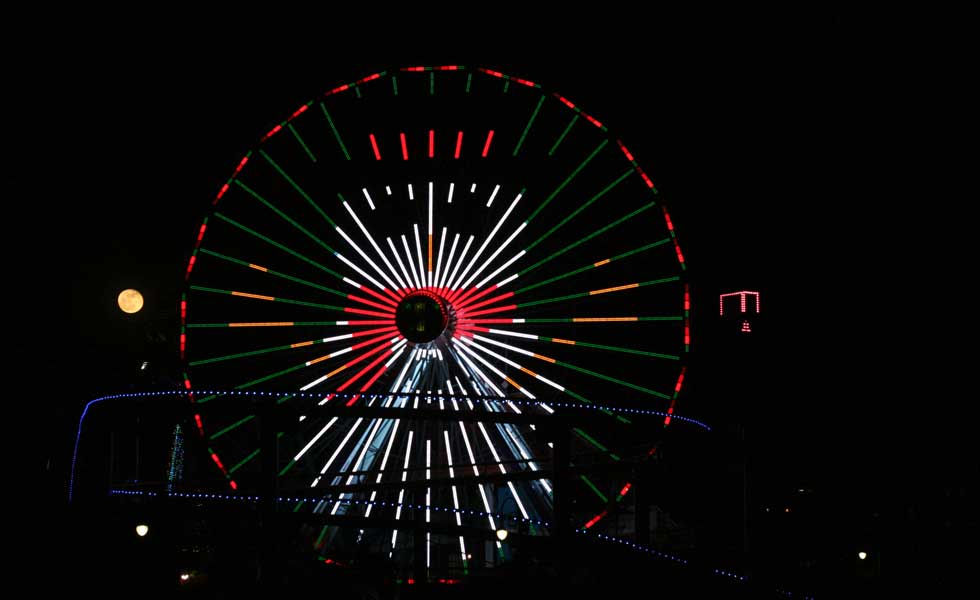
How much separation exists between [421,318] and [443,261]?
0.93 meters

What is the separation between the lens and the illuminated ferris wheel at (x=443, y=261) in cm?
1304

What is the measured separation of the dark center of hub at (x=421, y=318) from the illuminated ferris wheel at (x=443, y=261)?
0.02 meters

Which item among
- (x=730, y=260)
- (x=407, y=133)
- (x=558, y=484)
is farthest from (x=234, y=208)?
(x=730, y=260)

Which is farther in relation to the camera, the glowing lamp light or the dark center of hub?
the dark center of hub

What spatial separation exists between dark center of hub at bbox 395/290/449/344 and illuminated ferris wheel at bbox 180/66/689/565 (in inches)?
0.9

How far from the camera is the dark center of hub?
43.8ft

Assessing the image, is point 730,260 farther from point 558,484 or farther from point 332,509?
point 558,484

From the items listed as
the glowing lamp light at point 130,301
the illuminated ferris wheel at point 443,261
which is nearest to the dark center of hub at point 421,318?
the illuminated ferris wheel at point 443,261

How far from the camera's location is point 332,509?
11906 mm

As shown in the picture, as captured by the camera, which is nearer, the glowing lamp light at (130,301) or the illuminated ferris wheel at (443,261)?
the glowing lamp light at (130,301)

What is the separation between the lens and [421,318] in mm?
13414

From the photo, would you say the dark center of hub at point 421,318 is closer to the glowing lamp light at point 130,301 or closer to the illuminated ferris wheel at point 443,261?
the illuminated ferris wheel at point 443,261

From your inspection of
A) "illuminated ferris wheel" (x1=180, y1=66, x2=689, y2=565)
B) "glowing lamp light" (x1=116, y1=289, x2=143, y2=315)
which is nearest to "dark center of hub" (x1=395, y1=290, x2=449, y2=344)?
"illuminated ferris wheel" (x1=180, y1=66, x2=689, y2=565)

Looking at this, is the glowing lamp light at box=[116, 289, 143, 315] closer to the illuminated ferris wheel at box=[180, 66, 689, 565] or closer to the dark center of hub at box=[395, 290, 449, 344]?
the illuminated ferris wheel at box=[180, 66, 689, 565]
